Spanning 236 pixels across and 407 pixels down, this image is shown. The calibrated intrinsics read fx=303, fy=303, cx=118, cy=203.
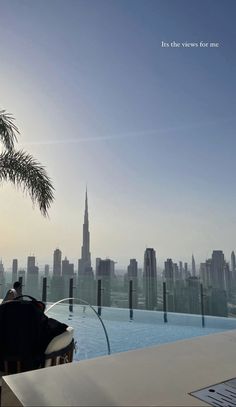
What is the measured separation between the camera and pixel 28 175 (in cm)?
465

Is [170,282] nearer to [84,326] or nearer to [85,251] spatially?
[84,326]

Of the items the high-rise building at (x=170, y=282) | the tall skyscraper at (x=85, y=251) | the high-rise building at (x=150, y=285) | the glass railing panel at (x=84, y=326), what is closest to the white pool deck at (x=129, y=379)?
the glass railing panel at (x=84, y=326)

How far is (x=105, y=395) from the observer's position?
789 mm

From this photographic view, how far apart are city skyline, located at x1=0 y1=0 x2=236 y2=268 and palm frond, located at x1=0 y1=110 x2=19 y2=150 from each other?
288 mm

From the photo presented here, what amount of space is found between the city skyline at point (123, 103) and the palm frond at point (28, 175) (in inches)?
6.9

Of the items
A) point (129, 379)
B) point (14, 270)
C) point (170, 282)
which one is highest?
point (14, 270)

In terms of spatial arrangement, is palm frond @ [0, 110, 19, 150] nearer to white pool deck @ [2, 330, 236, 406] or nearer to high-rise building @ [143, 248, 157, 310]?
white pool deck @ [2, 330, 236, 406]

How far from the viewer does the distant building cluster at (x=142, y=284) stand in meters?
8.33

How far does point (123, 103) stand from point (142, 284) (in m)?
5.68

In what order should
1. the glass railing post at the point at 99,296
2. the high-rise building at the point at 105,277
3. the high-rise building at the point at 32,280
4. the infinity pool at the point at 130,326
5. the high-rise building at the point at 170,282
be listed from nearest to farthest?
the infinity pool at the point at 130,326 < the high-rise building at the point at 32,280 < the high-rise building at the point at 170,282 < the glass railing post at the point at 99,296 < the high-rise building at the point at 105,277

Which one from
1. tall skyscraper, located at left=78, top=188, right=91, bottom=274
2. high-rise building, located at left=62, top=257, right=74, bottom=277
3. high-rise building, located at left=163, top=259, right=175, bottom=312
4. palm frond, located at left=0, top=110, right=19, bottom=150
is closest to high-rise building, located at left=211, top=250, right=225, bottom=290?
high-rise building, located at left=163, top=259, right=175, bottom=312

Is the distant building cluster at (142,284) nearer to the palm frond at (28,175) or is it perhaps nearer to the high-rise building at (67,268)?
the high-rise building at (67,268)

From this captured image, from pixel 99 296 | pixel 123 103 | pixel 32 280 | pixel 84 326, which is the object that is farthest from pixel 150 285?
pixel 123 103

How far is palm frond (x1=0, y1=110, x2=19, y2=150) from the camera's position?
453 cm
